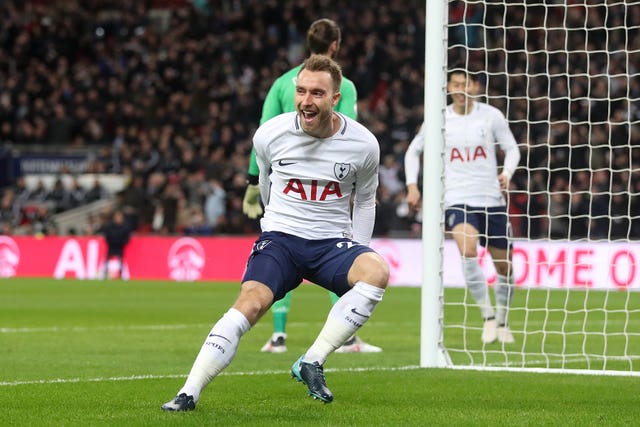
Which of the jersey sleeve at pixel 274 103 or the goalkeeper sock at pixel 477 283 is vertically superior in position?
the jersey sleeve at pixel 274 103

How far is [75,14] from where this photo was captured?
32469 millimetres

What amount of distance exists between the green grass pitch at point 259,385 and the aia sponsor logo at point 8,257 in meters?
10.9

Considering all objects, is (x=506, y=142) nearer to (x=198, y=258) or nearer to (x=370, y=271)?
(x=370, y=271)

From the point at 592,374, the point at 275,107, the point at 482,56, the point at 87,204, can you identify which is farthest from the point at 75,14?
the point at 592,374

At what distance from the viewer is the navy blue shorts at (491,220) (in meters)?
10.2

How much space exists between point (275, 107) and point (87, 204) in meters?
17.2

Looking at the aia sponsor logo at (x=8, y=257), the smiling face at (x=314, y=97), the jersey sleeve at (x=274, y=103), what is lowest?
the aia sponsor logo at (x=8, y=257)

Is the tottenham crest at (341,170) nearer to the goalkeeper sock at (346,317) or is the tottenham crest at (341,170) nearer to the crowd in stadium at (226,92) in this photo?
the goalkeeper sock at (346,317)

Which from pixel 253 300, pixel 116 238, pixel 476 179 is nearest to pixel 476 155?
pixel 476 179

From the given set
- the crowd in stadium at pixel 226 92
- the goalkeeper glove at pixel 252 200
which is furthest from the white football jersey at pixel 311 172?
the crowd in stadium at pixel 226 92

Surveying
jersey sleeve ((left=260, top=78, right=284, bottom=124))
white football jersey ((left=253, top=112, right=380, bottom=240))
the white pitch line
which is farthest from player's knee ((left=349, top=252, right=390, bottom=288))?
jersey sleeve ((left=260, top=78, right=284, bottom=124))

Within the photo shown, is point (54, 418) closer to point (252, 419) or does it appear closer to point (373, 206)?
point (252, 419)

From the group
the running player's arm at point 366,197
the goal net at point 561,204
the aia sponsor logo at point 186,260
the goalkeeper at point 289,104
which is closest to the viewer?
the running player's arm at point 366,197

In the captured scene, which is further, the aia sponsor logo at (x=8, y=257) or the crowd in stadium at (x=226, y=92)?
the aia sponsor logo at (x=8, y=257)
